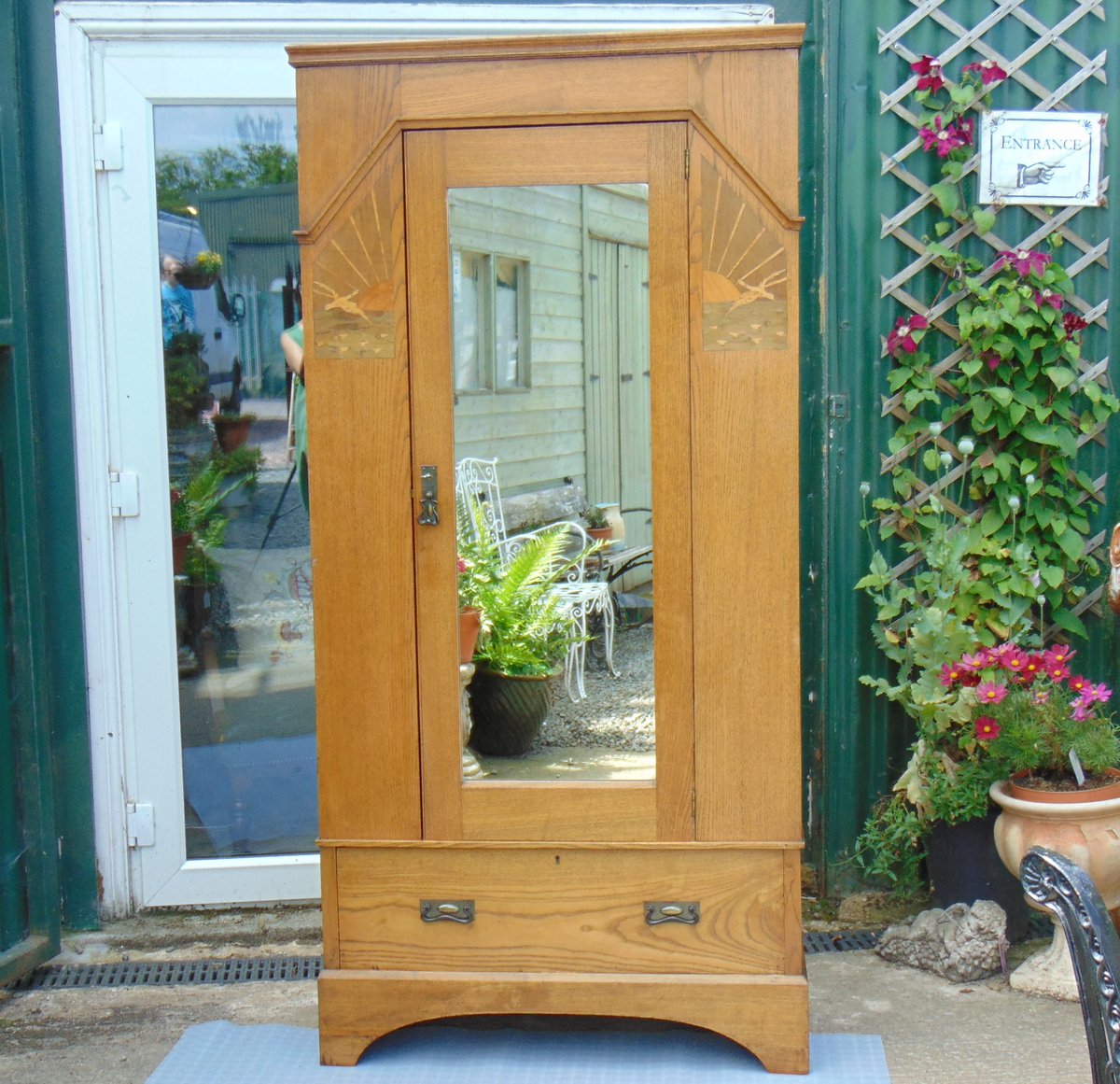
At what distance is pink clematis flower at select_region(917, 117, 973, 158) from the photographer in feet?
10.9

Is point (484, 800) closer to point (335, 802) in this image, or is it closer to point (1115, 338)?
point (335, 802)

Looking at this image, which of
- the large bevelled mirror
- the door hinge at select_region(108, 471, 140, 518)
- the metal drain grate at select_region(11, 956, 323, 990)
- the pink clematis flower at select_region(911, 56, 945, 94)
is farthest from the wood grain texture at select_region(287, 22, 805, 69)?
the metal drain grate at select_region(11, 956, 323, 990)

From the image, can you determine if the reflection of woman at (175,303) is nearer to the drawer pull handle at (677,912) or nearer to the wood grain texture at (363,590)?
the wood grain texture at (363,590)

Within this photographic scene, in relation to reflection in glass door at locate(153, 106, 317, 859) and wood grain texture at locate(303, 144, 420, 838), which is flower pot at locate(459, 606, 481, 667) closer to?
wood grain texture at locate(303, 144, 420, 838)

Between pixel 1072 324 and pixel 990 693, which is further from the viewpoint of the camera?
pixel 1072 324

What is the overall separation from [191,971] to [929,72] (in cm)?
289

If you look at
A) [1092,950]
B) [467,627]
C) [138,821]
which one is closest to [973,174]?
[467,627]

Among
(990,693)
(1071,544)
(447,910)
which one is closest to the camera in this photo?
(447,910)

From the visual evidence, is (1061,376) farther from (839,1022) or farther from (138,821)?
(138,821)

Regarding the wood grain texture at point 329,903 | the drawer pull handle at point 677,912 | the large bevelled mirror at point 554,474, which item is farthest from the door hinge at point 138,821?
the drawer pull handle at point 677,912

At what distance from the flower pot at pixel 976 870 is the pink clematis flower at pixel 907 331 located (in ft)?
3.85

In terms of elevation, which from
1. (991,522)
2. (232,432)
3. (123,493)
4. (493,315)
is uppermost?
(493,315)

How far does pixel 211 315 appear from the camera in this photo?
3555 millimetres

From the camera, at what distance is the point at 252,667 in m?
3.68
